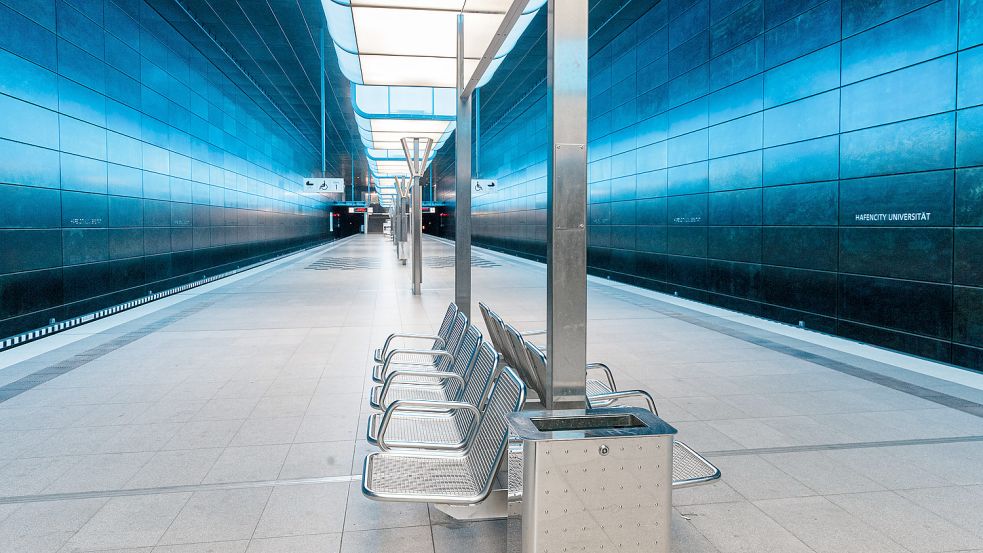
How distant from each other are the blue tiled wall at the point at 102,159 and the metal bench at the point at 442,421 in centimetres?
649

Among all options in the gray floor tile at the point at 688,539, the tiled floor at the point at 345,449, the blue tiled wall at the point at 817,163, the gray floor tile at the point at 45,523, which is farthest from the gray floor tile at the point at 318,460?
the blue tiled wall at the point at 817,163

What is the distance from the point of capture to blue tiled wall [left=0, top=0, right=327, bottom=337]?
27.2 ft

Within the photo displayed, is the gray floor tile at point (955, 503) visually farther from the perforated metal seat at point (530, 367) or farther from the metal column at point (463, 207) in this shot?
the metal column at point (463, 207)

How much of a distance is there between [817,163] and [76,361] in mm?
9222

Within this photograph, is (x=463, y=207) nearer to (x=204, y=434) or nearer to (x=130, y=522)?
(x=204, y=434)

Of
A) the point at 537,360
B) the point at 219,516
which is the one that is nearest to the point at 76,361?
the point at 219,516

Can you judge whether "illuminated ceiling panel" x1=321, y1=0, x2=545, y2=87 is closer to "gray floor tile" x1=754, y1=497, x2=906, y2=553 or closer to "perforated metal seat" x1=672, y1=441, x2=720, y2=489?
"perforated metal seat" x1=672, y1=441, x2=720, y2=489

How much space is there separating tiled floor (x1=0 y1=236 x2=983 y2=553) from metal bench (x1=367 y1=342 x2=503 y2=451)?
1.11 feet

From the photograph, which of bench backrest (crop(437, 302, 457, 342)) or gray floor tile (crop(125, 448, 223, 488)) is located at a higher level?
bench backrest (crop(437, 302, 457, 342))

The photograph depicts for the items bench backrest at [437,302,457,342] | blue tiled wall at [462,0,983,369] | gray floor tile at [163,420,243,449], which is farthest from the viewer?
blue tiled wall at [462,0,983,369]

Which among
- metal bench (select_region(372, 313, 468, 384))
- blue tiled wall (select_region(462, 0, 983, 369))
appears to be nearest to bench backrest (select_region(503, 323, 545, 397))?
metal bench (select_region(372, 313, 468, 384))

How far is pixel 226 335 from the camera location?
882 cm

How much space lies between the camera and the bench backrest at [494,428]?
283 centimetres

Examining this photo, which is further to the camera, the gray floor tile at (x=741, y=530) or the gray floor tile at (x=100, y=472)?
the gray floor tile at (x=100, y=472)
